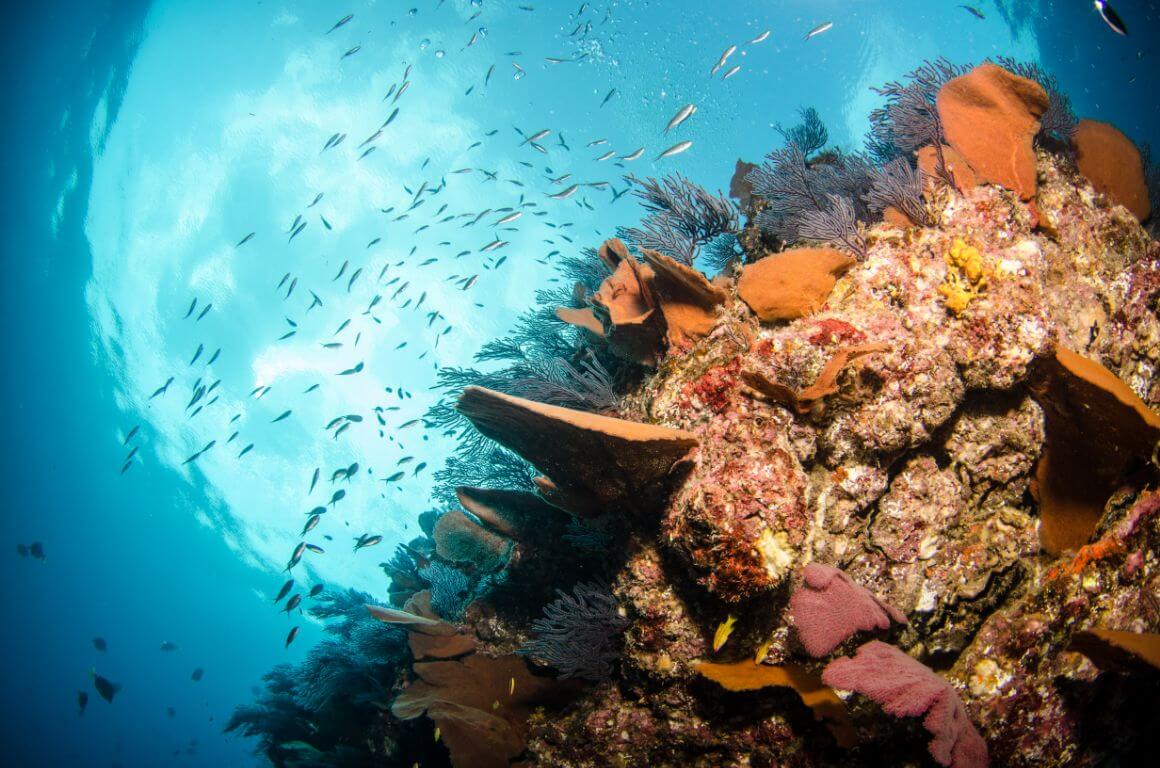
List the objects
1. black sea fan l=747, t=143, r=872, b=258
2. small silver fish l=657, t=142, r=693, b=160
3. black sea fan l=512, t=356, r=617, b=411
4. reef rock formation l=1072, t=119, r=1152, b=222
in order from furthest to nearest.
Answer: small silver fish l=657, t=142, r=693, b=160, reef rock formation l=1072, t=119, r=1152, b=222, black sea fan l=747, t=143, r=872, b=258, black sea fan l=512, t=356, r=617, b=411

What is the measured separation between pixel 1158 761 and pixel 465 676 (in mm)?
5078

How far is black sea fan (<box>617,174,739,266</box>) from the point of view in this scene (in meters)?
4.20

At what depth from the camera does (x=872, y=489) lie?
9.86 feet

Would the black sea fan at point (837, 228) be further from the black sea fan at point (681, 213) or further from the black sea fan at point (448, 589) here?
the black sea fan at point (448, 589)

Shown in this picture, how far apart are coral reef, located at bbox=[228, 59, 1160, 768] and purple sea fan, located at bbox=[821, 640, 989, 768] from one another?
15mm

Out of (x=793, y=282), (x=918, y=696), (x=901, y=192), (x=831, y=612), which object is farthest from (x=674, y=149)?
(x=918, y=696)

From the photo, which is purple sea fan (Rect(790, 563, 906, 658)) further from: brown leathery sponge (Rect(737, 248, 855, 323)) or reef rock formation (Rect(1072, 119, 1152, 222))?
reef rock formation (Rect(1072, 119, 1152, 222))

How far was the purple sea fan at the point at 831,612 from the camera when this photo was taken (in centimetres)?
252

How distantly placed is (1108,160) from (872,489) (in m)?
4.69

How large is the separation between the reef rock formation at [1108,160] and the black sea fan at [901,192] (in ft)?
7.57

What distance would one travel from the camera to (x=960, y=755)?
8.00 feet

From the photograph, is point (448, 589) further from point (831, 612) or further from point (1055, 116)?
point (1055, 116)

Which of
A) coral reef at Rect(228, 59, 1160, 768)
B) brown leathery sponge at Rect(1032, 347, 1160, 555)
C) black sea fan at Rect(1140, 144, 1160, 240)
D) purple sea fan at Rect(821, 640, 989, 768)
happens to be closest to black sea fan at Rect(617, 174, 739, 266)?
coral reef at Rect(228, 59, 1160, 768)

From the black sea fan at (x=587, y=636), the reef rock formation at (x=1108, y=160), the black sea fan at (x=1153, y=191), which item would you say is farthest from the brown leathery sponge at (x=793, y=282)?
the black sea fan at (x=1153, y=191)
